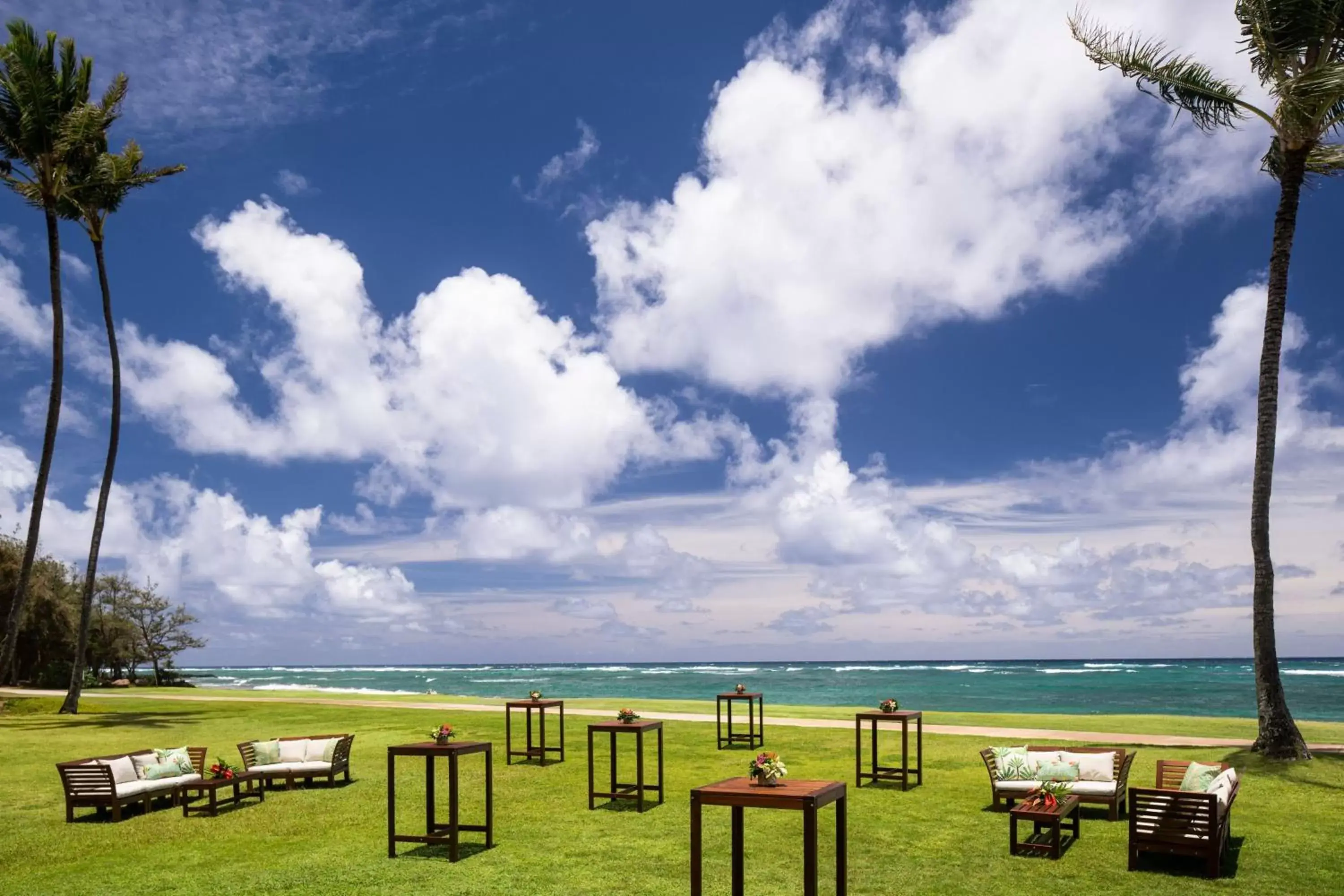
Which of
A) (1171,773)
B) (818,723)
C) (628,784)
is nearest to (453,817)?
(628,784)

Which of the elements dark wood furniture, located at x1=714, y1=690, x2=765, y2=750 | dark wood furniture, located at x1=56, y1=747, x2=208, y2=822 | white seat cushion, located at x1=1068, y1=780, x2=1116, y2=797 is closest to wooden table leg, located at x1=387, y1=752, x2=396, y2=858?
dark wood furniture, located at x1=56, y1=747, x2=208, y2=822

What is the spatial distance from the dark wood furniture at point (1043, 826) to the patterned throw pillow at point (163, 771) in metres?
12.3

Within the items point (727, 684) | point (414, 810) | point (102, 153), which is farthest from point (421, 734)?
point (727, 684)

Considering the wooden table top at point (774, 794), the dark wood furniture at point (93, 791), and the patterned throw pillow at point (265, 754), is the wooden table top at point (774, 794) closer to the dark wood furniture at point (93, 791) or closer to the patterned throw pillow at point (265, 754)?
the dark wood furniture at point (93, 791)

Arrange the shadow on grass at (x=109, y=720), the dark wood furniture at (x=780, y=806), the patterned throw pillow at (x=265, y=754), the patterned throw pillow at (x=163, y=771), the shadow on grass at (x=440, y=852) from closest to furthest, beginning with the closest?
1. the dark wood furniture at (x=780, y=806)
2. the shadow on grass at (x=440, y=852)
3. the patterned throw pillow at (x=163, y=771)
4. the patterned throw pillow at (x=265, y=754)
5. the shadow on grass at (x=109, y=720)

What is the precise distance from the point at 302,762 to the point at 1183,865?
43.8ft

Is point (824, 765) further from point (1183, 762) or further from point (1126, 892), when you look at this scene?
point (1126, 892)

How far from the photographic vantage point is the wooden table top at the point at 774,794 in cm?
806

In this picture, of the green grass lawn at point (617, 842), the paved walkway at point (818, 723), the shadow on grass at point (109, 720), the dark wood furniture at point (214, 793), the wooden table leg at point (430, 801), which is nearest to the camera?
the green grass lawn at point (617, 842)

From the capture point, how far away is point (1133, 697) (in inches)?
2655

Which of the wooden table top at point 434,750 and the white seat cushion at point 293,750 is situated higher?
the wooden table top at point 434,750

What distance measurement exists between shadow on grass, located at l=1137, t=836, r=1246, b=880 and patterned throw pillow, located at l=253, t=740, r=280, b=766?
43.4 ft

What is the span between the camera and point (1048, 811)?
11.3 meters

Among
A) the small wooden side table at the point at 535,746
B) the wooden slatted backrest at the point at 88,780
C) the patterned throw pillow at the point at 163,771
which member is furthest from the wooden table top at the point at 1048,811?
the patterned throw pillow at the point at 163,771
